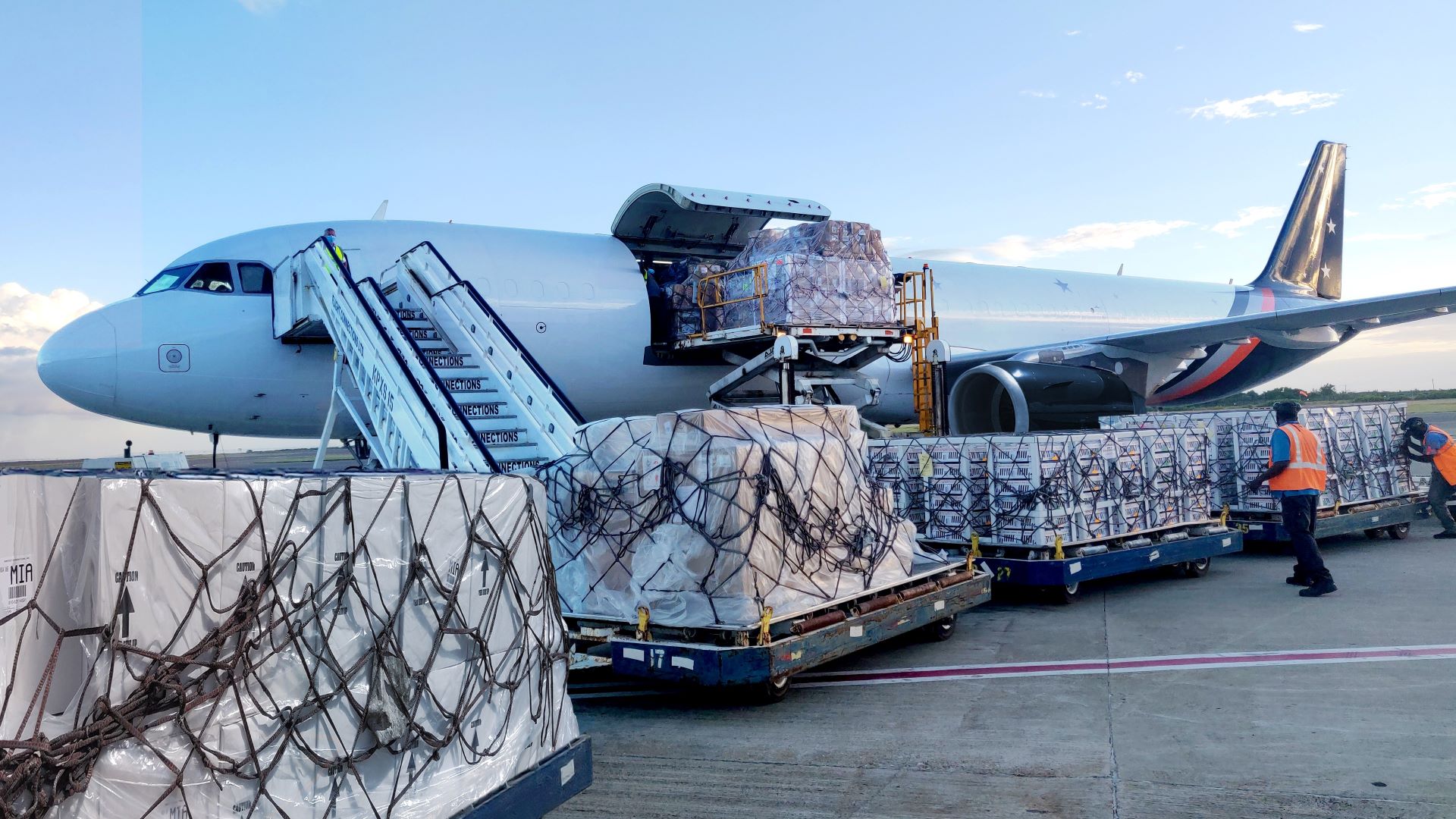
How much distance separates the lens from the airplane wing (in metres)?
13.4

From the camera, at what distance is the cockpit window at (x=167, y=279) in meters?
9.80

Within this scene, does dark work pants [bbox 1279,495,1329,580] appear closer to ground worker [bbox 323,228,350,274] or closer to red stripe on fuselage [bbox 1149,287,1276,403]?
ground worker [bbox 323,228,350,274]

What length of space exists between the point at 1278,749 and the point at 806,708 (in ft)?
7.29

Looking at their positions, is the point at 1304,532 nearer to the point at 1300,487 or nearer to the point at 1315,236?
the point at 1300,487

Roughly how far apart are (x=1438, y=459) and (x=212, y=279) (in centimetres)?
1304

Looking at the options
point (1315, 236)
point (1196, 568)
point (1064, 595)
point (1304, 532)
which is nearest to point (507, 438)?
point (1064, 595)

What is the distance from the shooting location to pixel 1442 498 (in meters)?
11.1

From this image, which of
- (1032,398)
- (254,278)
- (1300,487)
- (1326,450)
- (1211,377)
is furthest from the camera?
(1211,377)

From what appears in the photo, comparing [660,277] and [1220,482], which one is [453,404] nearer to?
[660,277]

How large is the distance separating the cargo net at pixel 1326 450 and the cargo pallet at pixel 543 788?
25.3ft

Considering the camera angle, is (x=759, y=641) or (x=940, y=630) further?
(x=940, y=630)

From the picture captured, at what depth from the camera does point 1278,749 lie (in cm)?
437

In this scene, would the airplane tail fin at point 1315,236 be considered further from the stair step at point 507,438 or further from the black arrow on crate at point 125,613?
the black arrow on crate at point 125,613

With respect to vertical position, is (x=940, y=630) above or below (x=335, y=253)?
below
